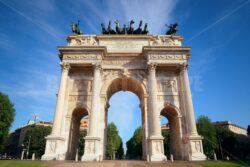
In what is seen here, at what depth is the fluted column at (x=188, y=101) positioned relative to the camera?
2102 centimetres

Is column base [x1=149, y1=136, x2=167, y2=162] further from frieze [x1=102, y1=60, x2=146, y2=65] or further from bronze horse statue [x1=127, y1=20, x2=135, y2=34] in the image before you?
bronze horse statue [x1=127, y1=20, x2=135, y2=34]

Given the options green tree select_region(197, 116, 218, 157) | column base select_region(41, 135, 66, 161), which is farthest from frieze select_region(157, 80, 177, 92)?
green tree select_region(197, 116, 218, 157)

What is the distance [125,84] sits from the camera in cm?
2705

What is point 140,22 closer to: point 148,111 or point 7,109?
point 148,111

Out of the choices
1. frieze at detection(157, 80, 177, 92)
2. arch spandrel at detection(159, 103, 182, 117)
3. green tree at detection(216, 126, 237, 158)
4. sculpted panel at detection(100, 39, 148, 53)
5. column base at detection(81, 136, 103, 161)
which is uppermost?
sculpted panel at detection(100, 39, 148, 53)

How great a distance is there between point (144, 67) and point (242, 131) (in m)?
81.1

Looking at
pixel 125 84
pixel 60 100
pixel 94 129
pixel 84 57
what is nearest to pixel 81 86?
pixel 60 100

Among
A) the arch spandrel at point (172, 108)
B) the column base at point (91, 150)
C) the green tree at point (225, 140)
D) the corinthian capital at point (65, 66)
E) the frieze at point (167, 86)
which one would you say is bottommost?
the column base at point (91, 150)

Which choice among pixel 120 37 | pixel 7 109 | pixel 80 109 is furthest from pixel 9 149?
pixel 120 37

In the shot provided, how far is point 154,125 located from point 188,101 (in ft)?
16.6

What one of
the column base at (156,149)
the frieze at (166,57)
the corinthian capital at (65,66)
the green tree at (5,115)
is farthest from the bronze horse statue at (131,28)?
the green tree at (5,115)

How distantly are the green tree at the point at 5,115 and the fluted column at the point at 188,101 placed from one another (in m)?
Answer: 29.8

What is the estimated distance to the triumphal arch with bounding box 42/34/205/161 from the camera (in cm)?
2139

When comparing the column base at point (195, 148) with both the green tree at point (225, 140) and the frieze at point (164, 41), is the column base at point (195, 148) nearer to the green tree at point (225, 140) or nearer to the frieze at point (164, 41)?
the frieze at point (164, 41)
